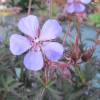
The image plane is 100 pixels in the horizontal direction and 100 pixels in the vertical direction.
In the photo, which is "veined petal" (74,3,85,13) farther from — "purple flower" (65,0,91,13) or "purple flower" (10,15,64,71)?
"purple flower" (10,15,64,71)

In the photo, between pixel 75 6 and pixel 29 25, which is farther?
pixel 75 6

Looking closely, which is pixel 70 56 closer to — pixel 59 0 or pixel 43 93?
pixel 43 93

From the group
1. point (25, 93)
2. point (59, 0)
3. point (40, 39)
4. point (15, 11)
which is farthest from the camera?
point (15, 11)

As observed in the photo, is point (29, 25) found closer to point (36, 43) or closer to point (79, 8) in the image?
point (36, 43)

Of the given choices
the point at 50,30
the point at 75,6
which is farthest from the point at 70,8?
the point at 50,30

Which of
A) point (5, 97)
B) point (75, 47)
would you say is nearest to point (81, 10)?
point (75, 47)

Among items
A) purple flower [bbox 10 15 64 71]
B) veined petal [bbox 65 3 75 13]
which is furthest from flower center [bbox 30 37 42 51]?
veined petal [bbox 65 3 75 13]

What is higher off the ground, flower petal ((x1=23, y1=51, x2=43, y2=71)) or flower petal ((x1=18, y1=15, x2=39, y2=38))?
flower petal ((x1=18, y1=15, x2=39, y2=38))
